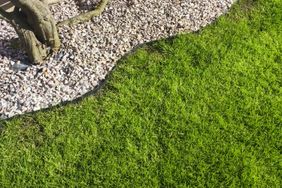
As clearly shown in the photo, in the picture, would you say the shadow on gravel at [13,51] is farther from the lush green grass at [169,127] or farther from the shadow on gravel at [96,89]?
the lush green grass at [169,127]

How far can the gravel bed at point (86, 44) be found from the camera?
5.48 metres

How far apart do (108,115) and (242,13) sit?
2736 mm

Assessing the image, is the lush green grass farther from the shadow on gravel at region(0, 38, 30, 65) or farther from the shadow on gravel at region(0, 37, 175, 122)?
the shadow on gravel at region(0, 38, 30, 65)

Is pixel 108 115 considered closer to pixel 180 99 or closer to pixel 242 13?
pixel 180 99

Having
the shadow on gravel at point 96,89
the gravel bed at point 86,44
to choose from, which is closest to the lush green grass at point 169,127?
the shadow on gravel at point 96,89

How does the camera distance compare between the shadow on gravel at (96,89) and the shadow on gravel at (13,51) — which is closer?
the shadow on gravel at (96,89)

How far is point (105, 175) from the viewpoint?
4961 mm

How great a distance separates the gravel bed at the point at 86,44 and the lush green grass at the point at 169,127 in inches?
7.2

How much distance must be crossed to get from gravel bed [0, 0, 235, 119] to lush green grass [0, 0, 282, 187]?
184 mm

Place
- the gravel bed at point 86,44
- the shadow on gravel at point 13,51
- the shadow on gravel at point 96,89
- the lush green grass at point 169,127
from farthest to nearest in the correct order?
1. the shadow on gravel at point 13,51
2. the gravel bed at point 86,44
3. the shadow on gravel at point 96,89
4. the lush green grass at point 169,127

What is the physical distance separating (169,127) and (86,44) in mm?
1621

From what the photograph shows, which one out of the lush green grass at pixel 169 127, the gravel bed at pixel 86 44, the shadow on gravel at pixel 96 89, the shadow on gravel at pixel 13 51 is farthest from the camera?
the shadow on gravel at pixel 13 51

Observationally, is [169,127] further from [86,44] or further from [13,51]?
[13,51]

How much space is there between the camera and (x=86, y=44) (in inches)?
235
